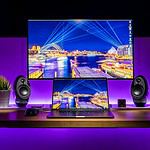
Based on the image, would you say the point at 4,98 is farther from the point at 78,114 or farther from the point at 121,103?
the point at 121,103

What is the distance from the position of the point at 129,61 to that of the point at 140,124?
77cm

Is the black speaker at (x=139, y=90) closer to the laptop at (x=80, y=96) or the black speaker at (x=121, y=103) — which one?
the black speaker at (x=121, y=103)

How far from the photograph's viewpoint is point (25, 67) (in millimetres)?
2975

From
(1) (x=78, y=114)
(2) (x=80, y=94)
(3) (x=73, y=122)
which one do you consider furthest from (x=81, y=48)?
(3) (x=73, y=122)

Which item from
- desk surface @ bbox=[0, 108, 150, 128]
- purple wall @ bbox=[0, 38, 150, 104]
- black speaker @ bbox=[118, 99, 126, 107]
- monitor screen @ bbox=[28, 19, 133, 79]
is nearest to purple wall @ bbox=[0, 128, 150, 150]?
black speaker @ bbox=[118, 99, 126, 107]

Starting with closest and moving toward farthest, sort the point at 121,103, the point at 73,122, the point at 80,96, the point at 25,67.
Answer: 1. the point at 73,122
2. the point at 80,96
3. the point at 121,103
4. the point at 25,67

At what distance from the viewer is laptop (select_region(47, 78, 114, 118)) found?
252cm

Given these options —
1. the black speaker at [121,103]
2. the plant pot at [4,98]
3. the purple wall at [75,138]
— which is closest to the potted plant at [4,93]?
the plant pot at [4,98]

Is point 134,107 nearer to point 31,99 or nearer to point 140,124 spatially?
point 140,124

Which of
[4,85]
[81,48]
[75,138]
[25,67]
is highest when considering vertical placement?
[81,48]

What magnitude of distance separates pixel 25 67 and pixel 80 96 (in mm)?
669

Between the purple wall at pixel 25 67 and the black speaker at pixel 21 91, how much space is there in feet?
0.65
